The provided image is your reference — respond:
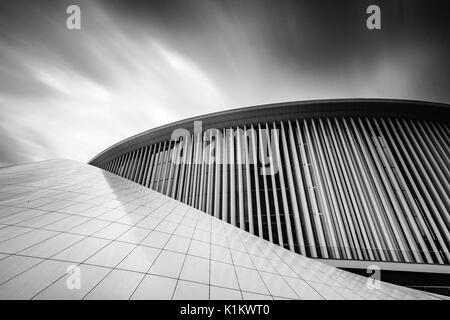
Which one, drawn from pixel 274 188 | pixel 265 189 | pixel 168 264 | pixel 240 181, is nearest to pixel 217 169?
pixel 240 181

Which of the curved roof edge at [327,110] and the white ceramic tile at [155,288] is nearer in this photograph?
the white ceramic tile at [155,288]

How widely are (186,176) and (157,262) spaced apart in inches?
332

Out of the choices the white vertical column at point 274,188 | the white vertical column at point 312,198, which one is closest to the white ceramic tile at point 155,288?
the white vertical column at point 274,188

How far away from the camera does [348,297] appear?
308 centimetres

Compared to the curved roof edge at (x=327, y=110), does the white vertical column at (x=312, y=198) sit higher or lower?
lower

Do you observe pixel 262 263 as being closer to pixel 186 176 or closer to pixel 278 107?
pixel 186 176

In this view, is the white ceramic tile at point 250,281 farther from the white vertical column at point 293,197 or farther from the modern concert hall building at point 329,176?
the white vertical column at point 293,197

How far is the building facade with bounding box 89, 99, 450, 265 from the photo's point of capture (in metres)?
7.89

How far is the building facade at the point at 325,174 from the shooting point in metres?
7.89

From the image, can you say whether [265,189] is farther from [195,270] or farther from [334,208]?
[195,270]

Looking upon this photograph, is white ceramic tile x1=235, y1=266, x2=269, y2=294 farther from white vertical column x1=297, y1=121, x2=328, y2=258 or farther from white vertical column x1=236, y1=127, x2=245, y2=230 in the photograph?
white vertical column x1=297, y1=121, x2=328, y2=258
